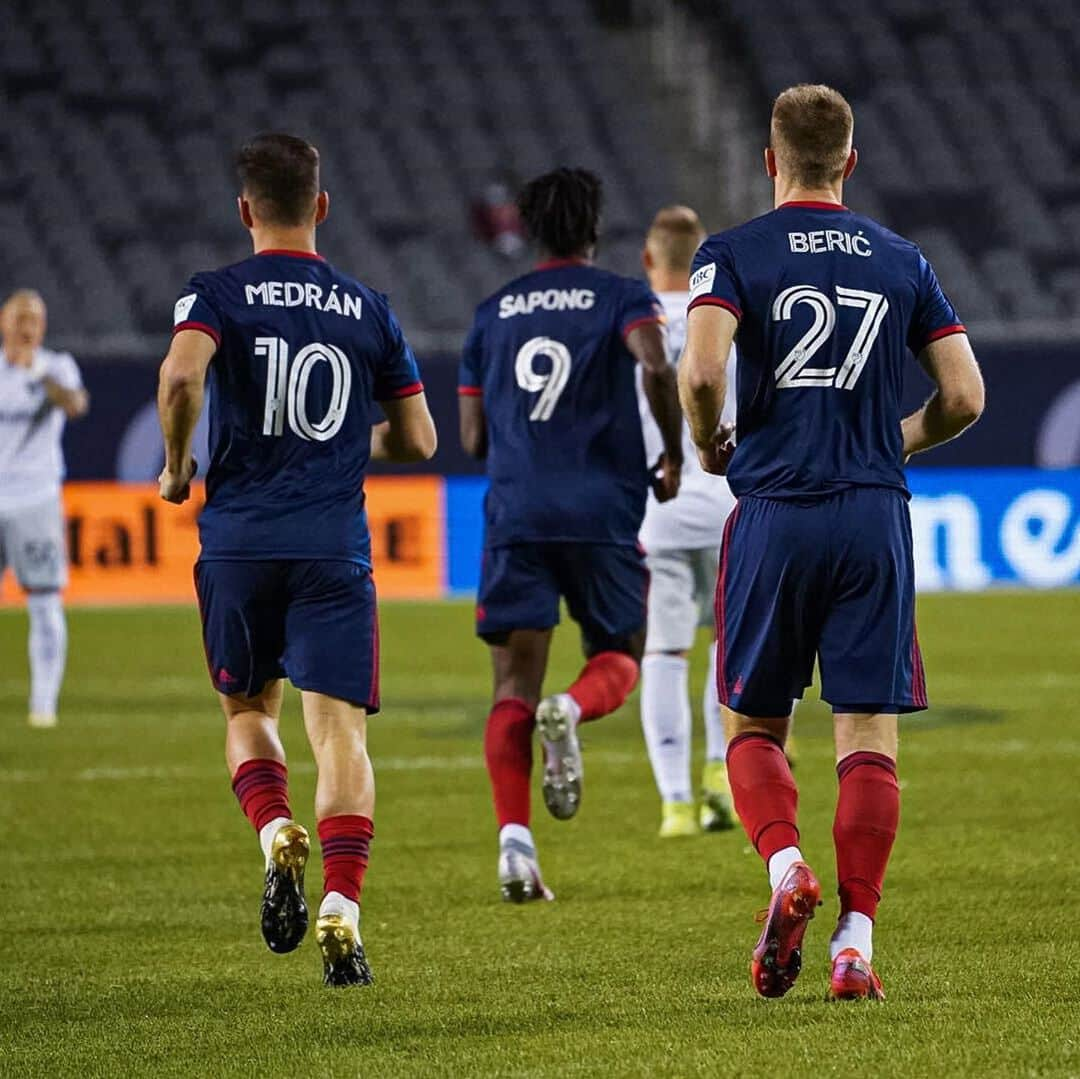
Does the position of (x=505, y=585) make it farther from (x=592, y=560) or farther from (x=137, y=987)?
(x=137, y=987)

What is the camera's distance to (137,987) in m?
5.07

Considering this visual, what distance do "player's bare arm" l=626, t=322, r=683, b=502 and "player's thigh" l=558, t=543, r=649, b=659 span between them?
0.80 ft

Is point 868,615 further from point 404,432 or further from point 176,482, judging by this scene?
point 176,482

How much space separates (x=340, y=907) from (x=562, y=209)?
2522 millimetres

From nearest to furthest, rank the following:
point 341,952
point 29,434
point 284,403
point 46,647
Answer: point 341,952
point 284,403
point 46,647
point 29,434

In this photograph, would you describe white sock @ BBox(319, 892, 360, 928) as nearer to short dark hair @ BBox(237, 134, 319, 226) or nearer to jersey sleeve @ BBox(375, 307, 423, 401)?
jersey sleeve @ BBox(375, 307, 423, 401)

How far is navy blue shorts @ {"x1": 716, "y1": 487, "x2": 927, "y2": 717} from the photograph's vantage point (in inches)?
184

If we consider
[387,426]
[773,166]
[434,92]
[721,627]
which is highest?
[434,92]

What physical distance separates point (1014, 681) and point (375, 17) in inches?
598

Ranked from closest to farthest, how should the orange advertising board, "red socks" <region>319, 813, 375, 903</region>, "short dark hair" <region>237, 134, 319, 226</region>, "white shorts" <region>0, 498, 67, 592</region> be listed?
"red socks" <region>319, 813, 375, 903</region> < "short dark hair" <region>237, 134, 319, 226</region> < "white shorts" <region>0, 498, 67, 592</region> < the orange advertising board

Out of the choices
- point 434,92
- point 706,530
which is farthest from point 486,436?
point 434,92

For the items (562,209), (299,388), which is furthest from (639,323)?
(299,388)

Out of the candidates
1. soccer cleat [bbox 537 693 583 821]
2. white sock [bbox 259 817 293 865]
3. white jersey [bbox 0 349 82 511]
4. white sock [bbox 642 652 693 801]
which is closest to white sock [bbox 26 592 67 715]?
white jersey [bbox 0 349 82 511]

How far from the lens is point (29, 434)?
11.3 metres
